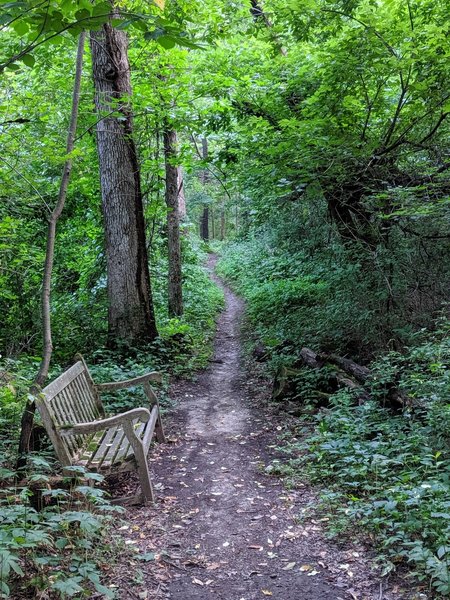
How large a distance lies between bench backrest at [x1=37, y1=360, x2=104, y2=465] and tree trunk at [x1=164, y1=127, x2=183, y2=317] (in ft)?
20.5

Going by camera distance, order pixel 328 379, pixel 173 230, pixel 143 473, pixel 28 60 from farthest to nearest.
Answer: pixel 173 230 → pixel 328 379 → pixel 143 473 → pixel 28 60

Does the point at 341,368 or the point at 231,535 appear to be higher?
the point at 341,368

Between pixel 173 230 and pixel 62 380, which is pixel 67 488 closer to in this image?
pixel 62 380

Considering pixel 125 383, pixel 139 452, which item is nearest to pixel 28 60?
pixel 139 452

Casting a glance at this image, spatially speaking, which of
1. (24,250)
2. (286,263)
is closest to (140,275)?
(24,250)

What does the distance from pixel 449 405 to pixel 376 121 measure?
591 centimetres

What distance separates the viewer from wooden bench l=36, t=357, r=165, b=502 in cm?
411

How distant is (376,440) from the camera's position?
529 centimetres

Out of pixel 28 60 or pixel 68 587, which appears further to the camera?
pixel 68 587

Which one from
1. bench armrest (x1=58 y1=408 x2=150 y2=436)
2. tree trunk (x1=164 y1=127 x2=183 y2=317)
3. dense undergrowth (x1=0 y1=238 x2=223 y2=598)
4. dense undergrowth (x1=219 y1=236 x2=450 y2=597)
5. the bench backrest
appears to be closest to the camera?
dense undergrowth (x1=0 y1=238 x2=223 y2=598)

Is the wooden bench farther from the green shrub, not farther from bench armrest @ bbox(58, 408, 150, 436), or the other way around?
the green shrub

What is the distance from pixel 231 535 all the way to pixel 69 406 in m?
2.00

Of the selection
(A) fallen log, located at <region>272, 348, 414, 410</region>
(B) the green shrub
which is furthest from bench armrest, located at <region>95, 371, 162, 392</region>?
(A) fallen log, located at <region>272, 348, 414, 410</region>

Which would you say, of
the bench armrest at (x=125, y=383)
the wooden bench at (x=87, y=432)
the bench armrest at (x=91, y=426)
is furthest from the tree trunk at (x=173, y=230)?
the bench armrest at (x=91, y=426)
